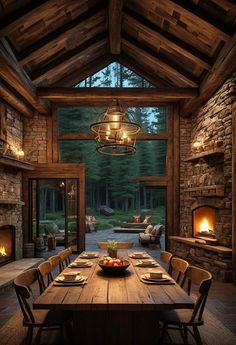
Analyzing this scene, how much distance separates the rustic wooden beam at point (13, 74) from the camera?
5.25m

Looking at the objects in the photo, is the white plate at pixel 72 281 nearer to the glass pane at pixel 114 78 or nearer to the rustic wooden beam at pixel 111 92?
the rustic wooden beam at pixel 111 92

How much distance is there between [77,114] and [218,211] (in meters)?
11.8

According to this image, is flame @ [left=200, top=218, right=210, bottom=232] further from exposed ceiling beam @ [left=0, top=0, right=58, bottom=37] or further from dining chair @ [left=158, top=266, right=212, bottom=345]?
exposed ceiling beam @ [left=0, top=0, right=58, bottom=37]

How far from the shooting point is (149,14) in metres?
6.23

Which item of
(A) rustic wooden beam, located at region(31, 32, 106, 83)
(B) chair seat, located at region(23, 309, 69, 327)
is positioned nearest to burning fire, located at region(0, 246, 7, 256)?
(A) rustic wooden beam, located at region(31, 32, 106, 83)

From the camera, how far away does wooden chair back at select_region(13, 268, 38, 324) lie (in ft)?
8.89

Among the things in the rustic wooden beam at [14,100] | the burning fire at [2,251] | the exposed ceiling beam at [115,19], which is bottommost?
the burning fire at [2,251]

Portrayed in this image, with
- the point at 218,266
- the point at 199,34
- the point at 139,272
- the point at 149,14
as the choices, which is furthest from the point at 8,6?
the point at 218,266

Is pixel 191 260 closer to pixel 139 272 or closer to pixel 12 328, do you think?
pixel 139 272

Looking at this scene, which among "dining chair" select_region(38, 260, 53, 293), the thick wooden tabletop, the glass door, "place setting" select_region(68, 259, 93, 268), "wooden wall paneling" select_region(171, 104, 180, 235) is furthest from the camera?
the glass door

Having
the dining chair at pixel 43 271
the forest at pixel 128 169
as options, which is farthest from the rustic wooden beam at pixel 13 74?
the forest at pixel 128 169

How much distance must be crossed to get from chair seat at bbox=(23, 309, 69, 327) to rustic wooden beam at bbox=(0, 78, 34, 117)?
472 cm

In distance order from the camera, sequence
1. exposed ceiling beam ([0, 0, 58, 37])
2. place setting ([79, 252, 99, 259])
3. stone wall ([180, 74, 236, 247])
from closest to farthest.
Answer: place setting ([79, 252, 99, 259]) → exposed ceiling beam ([0, 0, 58, 37]) → stone wall ([180, 74, 236, 247])

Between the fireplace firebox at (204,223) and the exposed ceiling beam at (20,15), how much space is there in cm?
514
